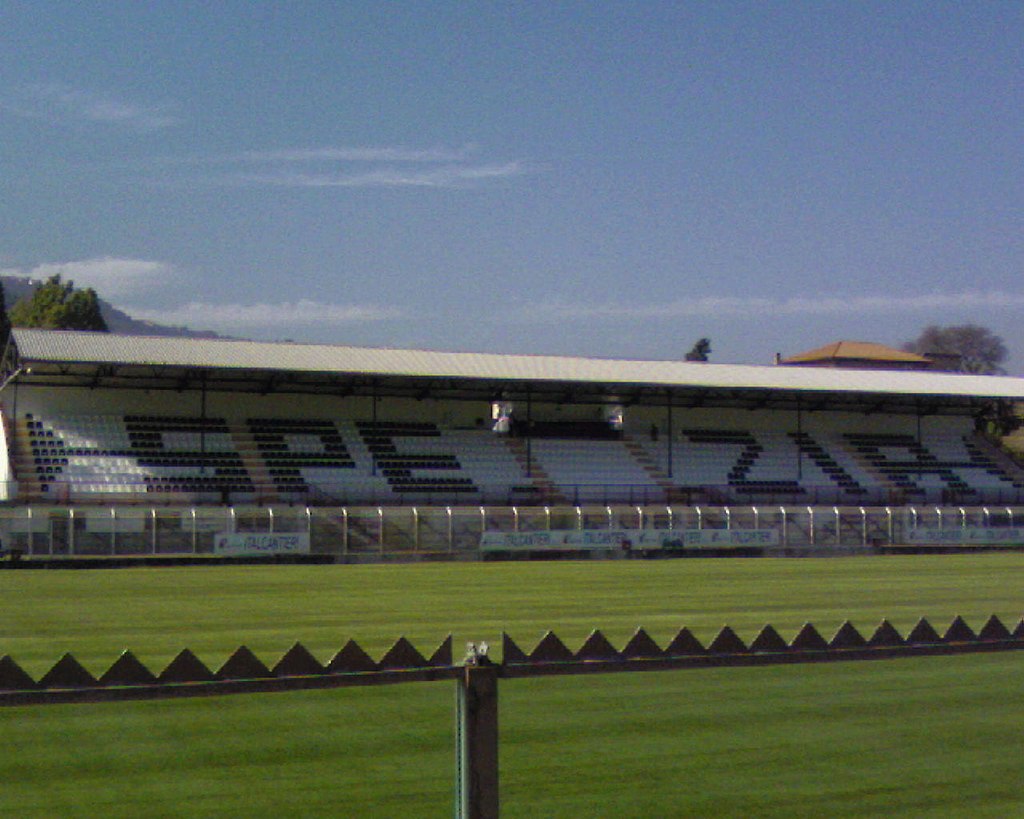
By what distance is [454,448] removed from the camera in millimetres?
55625

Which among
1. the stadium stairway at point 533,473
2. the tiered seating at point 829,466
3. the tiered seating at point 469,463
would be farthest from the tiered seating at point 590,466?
the tiered seating at point 829,466

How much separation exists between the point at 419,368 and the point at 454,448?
4090mm

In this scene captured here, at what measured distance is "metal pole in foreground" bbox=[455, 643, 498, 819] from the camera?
6633 millimetres

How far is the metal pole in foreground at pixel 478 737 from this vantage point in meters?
6.63

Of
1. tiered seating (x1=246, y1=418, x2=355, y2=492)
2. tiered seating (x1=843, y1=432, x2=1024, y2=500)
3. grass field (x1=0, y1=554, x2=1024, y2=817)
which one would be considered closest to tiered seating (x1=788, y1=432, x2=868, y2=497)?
tiered seating (x1=843, y1=432, x2=1024, y2=500)

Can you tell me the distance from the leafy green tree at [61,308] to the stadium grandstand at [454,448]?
44046 millimetres

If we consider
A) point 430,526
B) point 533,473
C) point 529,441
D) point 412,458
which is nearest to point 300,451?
point 412,458

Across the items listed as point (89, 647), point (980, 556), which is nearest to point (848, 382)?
point (980, 556)

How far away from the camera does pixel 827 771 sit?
367 inches

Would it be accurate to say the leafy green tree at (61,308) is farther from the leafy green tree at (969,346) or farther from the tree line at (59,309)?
the leafy green tree at (969,346)

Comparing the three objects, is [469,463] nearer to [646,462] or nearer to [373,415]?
[373,415]

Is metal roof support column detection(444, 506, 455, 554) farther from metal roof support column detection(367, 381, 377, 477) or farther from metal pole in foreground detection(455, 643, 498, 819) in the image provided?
metal pole in foreground detection(455, 643, 498, 819)

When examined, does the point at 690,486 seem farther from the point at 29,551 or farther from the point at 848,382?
the point at 29,551

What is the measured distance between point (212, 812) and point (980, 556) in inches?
1534
